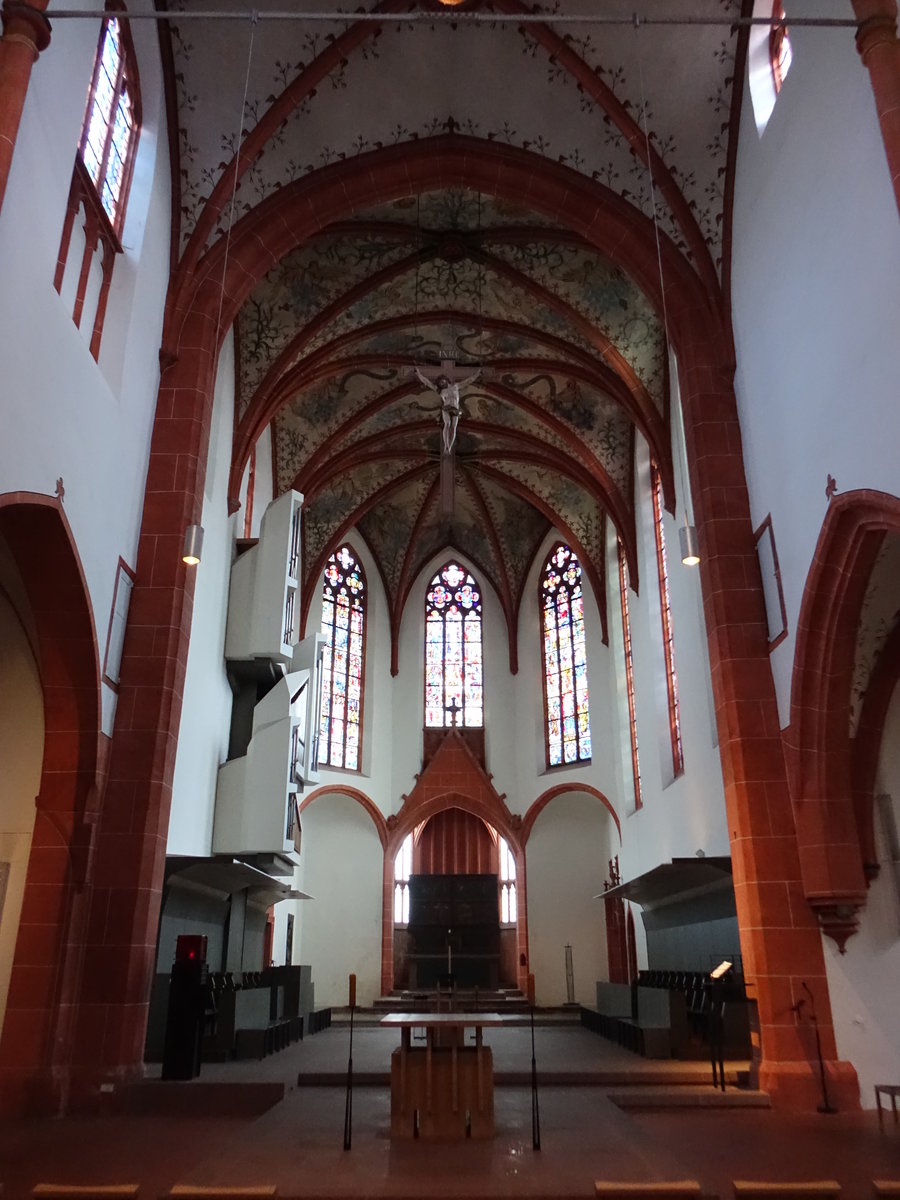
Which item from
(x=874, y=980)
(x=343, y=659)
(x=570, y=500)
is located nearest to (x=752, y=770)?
(x=874, y=980)

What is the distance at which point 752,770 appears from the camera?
428 inches

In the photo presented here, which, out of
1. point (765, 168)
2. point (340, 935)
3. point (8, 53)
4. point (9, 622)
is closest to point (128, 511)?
point (9, 622)

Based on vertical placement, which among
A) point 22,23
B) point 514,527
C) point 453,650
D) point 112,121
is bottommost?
point 22,23

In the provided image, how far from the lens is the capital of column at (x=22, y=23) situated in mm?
7504

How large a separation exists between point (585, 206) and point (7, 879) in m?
11.5

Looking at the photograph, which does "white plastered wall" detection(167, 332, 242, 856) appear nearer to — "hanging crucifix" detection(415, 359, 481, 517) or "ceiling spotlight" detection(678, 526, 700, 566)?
"hanging crucifix" detection(415, 359, 481, 517)

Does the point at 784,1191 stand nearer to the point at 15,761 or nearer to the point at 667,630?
the point at 15,761

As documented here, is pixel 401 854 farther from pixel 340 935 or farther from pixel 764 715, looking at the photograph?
pixel 764 715

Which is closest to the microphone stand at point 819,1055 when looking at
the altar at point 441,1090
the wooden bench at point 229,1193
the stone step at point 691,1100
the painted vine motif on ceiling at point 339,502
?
the stone step at point 691,1100

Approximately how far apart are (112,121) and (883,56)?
8.29m

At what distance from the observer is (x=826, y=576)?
9.76m

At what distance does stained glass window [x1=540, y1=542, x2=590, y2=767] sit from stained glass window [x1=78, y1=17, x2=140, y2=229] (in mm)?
15036

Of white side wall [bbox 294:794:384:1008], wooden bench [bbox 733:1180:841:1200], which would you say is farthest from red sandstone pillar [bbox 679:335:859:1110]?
white side wall [bbox 294:794:384:1008]

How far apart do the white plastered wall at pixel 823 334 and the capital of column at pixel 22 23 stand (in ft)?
22.8
